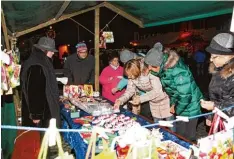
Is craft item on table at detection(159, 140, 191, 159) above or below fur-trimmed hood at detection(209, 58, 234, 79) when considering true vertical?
below

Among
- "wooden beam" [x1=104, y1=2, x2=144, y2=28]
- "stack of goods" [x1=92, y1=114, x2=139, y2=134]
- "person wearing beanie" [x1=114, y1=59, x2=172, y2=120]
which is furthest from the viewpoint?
"wooden beam" [x1=104, y1=2, x2=144, y2=28]

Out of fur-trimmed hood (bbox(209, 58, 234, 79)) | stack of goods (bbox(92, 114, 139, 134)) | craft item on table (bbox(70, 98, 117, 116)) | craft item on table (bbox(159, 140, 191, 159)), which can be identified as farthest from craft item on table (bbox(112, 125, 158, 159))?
craft item on table (bbox(70, 98, 117, 116))

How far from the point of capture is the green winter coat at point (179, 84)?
353 cm

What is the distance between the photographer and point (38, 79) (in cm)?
352

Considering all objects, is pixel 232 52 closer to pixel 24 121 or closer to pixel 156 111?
pixel 156 111

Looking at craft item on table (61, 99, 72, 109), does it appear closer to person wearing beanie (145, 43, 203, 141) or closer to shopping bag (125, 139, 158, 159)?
person wearing beanie (145, 43, 203, 141)

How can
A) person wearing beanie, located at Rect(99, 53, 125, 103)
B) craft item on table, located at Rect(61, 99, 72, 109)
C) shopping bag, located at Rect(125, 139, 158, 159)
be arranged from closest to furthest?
shopping bag, located at Rect(125, 139, 158, 159) < craft item on table, located at Rect(61, 99, 72, 109) < person wearing beanie, located at Rect(99, 53, 125, 103)

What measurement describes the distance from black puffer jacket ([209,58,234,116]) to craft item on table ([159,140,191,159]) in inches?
20.4

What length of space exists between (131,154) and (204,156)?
19.6 inches

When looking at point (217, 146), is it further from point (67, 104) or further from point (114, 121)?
point (67, 104)

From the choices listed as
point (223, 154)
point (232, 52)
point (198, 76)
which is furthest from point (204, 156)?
point (198, 76)

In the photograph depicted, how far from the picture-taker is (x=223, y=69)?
2594mm

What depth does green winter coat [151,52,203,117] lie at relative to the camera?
11.6 ft

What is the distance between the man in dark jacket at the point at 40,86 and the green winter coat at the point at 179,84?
1457mm
